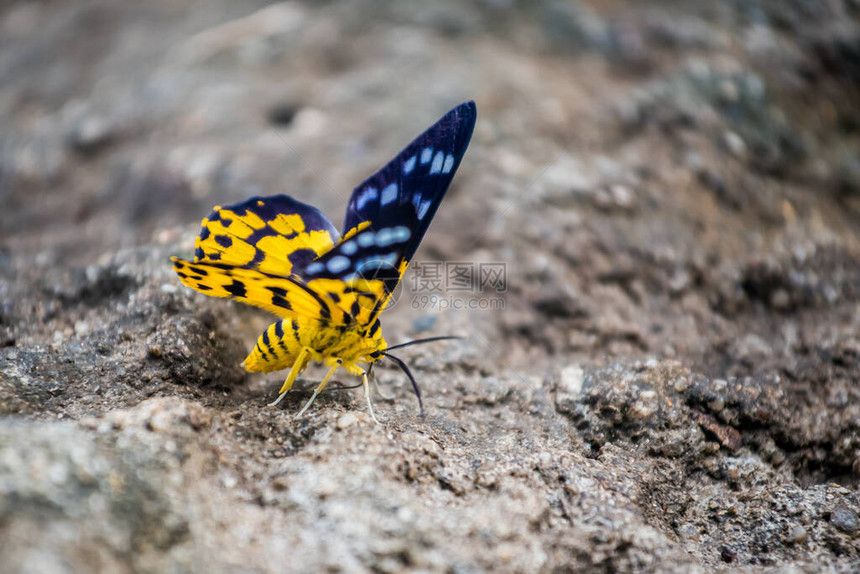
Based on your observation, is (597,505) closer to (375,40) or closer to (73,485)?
(73,485)

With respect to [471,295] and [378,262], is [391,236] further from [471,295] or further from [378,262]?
[471,295]

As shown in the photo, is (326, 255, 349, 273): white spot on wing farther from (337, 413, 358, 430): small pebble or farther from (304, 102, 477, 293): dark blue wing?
(337, 413, 358, 430): small pebble

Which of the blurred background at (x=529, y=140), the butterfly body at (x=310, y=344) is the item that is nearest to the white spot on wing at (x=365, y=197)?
the butterfly body at (x=310, y=344)

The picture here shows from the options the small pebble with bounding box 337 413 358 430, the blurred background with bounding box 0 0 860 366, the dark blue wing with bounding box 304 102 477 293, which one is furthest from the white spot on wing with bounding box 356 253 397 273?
the blurred background with bounding box 0 0 860 366

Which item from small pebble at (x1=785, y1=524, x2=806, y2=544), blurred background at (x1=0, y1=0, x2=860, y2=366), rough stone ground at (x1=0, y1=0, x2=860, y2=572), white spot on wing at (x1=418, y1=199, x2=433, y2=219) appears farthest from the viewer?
blurred background at (x1=0, y1=0, x2=860, y2=366)

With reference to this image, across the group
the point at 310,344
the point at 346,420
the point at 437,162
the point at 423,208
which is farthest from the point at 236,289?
the point at 437,162

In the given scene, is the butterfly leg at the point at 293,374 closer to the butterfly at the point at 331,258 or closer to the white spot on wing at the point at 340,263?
the butterfly at the point at 331,258

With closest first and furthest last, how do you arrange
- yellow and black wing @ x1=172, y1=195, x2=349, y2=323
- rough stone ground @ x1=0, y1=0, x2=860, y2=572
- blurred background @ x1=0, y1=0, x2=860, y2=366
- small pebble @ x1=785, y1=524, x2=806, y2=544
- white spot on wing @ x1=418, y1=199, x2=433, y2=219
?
rough stone ground @ x1=0, y1=0, x2=860, y2=572 < small pebble @ x1=785, y1=524, x2=806, y2=544 < yellow and black wing @ x1=172, y1=195, x2=349, y2=323 < white spot on wing @ x1=418, y1=199, x2=433, y2=219 < blurred background @ x1=0, y1=0, x2=860, y2=366

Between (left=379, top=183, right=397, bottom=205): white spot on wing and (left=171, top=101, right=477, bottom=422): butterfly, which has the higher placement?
(left=379, top=183, right=397, bottom=205): white spot on wing

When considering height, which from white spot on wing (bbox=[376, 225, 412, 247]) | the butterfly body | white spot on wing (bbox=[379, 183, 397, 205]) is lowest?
the butterfly body
